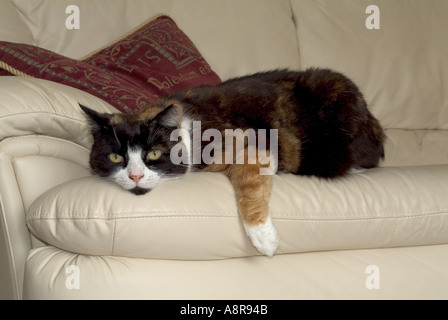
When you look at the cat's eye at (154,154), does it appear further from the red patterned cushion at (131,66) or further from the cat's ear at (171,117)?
the red patterned cushion at (131,66)

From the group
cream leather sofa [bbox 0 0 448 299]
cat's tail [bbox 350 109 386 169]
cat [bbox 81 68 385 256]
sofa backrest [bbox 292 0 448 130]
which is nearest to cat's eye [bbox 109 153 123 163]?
cat [bbox 81 68 385 256]

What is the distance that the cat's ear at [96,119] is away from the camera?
122 cm

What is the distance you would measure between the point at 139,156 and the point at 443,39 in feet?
5.98

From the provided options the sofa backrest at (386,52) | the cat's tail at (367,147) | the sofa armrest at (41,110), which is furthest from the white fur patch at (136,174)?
the sofa backrest at (386,52)

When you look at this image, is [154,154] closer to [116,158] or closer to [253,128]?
[116,158]

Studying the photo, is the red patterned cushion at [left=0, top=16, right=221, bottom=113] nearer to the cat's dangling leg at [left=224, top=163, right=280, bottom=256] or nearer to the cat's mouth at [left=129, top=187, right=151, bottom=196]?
the cat's mouth at [left=129, top=187, right=151, bottom=196]

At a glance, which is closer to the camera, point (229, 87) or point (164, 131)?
point (164, 131)

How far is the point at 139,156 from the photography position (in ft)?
4.06

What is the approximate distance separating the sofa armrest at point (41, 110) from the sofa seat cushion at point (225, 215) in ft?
0.64

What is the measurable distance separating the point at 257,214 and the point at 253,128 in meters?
0.38

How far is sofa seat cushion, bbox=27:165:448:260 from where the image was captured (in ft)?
3.50

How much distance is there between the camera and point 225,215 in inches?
44.5
